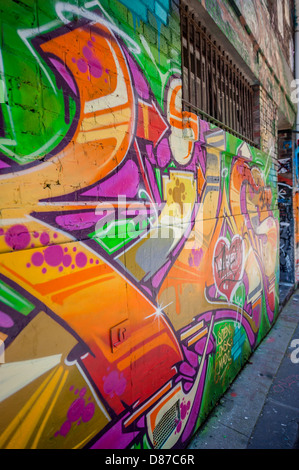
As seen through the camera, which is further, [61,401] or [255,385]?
[255,385]

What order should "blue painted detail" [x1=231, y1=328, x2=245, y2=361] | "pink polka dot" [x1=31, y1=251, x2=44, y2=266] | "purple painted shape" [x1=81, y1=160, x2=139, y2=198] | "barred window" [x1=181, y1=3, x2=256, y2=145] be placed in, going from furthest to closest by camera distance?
1. "blue painted detail" [x1=231, y1=328, x2=245, y2=361]
2. "barred window" [x1=181, y1=3, x2=256, y2=145]
3. "purple painted shape" [x1=81, y1=160, x2=139, y2=198]
4. "pink polka dot" [x1=31, y1=251, x2=44, y2=266]

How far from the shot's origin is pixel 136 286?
1.92m

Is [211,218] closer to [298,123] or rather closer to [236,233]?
[236,233]

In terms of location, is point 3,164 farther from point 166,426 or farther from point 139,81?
point 166,426

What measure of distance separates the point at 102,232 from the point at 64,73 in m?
0.92

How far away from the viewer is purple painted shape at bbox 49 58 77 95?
4.48 ft

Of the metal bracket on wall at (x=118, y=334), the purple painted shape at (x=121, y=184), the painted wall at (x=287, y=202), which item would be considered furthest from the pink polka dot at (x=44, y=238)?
the painted wall at (x=287, y=202)

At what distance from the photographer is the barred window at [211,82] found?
8.58 feet

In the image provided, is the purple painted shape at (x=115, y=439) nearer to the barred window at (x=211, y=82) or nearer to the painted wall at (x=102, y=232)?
the painted wall at (x=102, y=232)

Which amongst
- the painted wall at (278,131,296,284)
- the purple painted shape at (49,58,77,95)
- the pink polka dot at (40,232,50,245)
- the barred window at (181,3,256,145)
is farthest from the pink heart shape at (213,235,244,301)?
the painted wall at (278,131,296,284)

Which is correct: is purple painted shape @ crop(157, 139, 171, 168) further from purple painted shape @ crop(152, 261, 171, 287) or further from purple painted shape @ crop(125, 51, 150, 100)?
purple painted shape @ crop(152, 261, 171, 287)
